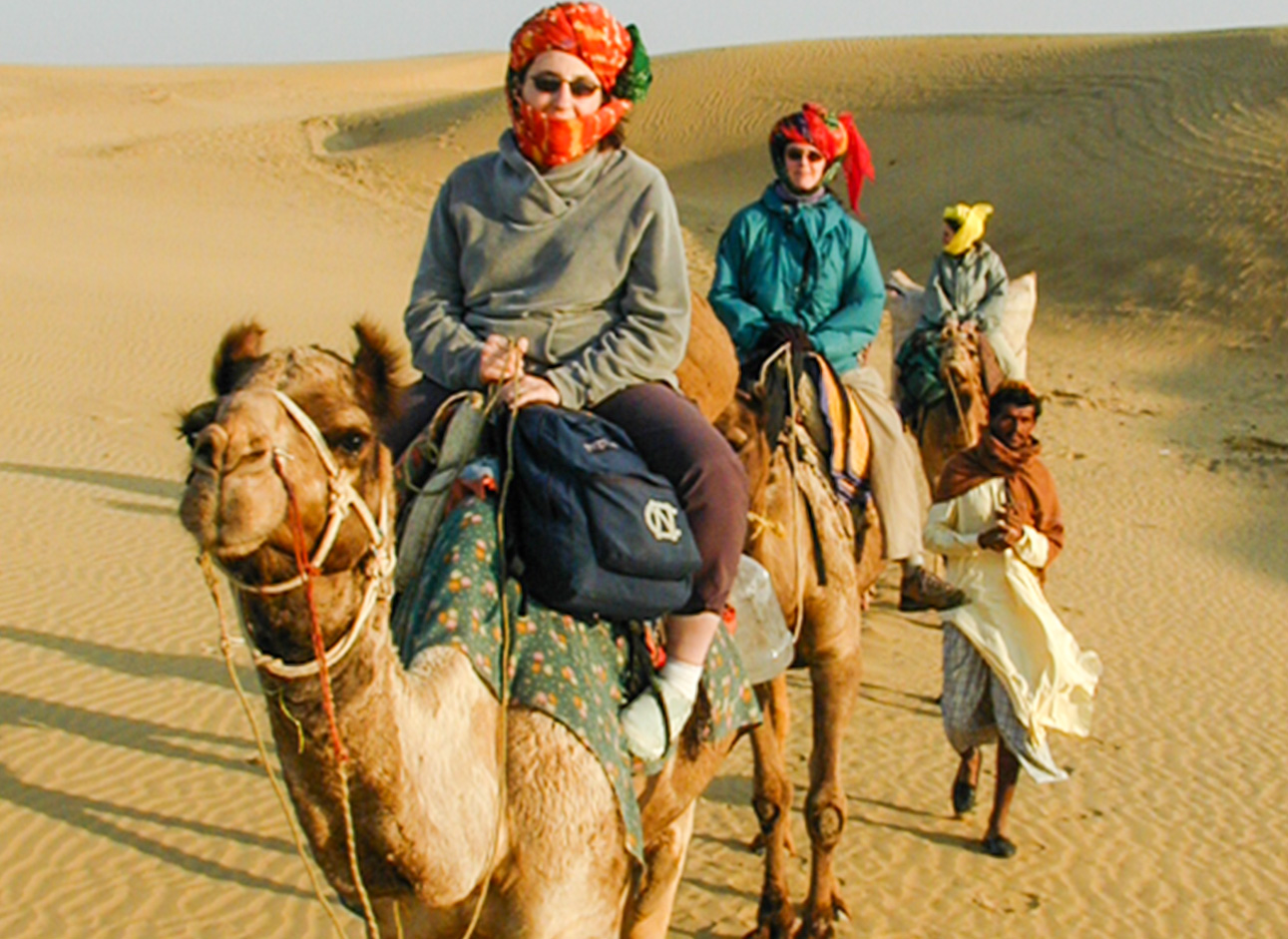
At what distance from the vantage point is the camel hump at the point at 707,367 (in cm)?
464

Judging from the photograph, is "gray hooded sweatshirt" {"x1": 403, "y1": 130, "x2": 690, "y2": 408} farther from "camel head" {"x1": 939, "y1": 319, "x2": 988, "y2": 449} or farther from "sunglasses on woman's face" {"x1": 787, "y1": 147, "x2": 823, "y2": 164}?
"camel head" {"x1": 939, "y1": 319, "x2": 988, "y2": 449}

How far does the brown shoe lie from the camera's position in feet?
21.7

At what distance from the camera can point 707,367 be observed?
15.3ft

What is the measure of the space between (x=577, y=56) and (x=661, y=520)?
4.28 ft

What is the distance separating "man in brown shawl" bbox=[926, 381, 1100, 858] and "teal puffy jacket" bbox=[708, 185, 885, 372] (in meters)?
0.85

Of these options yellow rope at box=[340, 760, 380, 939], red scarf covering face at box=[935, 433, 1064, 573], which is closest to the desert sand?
yellow rope at box=[340, 760, 380, 939]

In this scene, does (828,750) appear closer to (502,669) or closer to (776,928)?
(776,928)

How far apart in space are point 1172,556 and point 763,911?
10.3 metres

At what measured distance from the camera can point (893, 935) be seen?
625cm

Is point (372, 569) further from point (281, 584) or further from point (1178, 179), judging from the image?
point (1178, 179)

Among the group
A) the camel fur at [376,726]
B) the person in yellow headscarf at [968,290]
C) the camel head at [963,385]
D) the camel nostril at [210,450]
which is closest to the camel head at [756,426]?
the camel fur at [376,726]

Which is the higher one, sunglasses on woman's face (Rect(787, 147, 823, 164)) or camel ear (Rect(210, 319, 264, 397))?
camel ear (Rect(210, 319, 264, 397))

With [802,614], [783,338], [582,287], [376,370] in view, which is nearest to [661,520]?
[582,287]

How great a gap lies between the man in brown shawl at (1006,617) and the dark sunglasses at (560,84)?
11.5 ft
